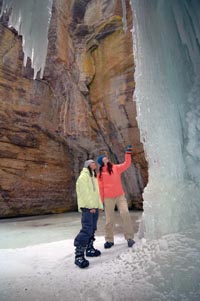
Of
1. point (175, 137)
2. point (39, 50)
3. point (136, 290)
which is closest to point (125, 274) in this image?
point (136, 290)

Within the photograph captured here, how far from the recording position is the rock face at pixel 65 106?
11.5m

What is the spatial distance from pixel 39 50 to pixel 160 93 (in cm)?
374

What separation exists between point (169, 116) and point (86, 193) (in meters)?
1.81

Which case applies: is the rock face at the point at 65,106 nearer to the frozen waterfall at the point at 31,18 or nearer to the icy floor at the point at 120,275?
the frozen waterfall at the point at 31,18

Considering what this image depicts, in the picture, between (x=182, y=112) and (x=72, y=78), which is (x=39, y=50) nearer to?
(x=182, y=112)

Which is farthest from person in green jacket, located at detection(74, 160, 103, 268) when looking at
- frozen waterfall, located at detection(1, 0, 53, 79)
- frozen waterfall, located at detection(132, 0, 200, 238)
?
frozen waterfall, located at detection(1, 0, 53, 79)

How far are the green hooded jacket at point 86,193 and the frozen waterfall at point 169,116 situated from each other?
2.89 feet

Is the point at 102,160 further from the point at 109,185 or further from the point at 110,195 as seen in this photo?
the point at 110,195

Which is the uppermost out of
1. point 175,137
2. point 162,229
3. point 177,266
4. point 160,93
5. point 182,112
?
point 160,93

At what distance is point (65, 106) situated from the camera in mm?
12805

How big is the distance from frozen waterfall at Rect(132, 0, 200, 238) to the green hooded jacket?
2.89 ft

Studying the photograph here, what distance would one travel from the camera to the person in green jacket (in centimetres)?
335

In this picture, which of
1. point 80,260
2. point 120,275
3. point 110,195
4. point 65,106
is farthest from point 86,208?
point 65,106

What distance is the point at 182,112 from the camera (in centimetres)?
383
